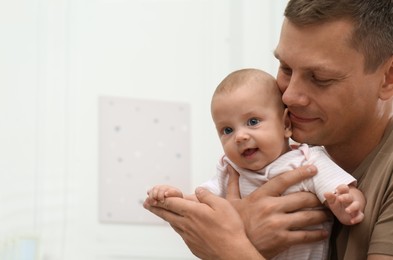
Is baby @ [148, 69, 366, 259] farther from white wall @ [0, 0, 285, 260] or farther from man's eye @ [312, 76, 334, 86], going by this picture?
white wall @ [0, 0, 285, 260]

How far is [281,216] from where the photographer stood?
170 cm

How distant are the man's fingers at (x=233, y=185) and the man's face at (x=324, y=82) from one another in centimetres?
19

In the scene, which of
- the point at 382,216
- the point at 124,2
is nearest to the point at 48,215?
the point at 124,2

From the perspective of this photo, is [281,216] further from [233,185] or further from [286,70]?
[286,70]

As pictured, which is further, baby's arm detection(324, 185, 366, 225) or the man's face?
the man's face

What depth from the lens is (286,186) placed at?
1.70m

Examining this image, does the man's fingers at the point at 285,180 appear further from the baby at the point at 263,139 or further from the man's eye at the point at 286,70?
the man's eye at the point at 286,70

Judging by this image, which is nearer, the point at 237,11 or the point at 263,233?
the point at 263,233

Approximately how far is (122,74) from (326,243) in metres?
1.60

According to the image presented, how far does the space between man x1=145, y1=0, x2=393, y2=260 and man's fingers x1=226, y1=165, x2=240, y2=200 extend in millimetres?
31

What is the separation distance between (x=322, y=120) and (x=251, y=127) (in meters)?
0.17

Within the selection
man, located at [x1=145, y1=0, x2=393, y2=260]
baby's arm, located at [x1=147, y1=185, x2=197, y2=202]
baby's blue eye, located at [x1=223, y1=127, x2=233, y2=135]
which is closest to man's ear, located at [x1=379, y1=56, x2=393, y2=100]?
man, located at [x1=145, y1=0, x2=393, y2=260]

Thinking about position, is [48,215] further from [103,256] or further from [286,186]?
[286,186]

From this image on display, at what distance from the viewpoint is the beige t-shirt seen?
60.5 inches
